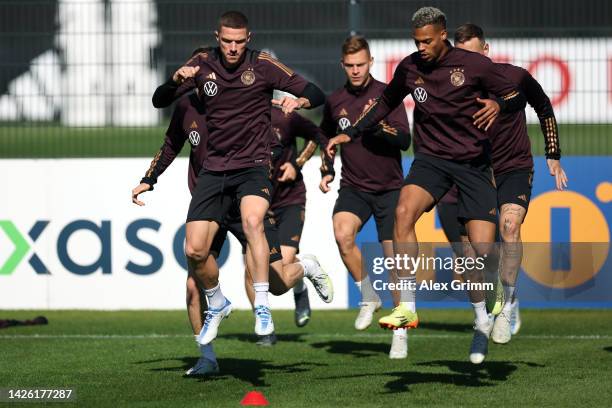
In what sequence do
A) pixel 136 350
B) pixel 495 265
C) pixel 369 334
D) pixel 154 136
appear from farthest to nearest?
1. pixel 154 136
2. pixel 369 334
3. pixel 136 350
4. pixel 495 265

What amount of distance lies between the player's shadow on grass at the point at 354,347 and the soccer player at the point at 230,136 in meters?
1.90

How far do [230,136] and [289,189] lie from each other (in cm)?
258

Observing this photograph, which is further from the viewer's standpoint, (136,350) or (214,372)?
(136,350)

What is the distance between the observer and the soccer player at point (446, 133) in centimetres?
976

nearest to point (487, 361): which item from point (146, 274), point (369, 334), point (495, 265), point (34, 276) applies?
point (495, 265)

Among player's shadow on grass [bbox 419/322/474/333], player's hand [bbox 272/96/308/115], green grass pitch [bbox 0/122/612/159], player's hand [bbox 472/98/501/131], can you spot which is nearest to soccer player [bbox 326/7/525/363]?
player's hand [bbox 472/98/501/131]

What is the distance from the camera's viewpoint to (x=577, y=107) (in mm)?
15828

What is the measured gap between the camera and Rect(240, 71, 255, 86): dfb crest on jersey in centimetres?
1005

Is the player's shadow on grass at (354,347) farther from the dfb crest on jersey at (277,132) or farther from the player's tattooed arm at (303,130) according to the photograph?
the dfb crest on jersey at (277,132)

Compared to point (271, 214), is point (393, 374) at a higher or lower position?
lower

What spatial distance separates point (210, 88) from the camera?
33.0 ft

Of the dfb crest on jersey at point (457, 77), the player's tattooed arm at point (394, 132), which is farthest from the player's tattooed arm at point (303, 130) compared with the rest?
the dfb crest on jersey at point (457, 77)

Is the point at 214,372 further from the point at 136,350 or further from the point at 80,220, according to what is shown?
the point at 80,220

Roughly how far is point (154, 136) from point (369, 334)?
16.7 feet
